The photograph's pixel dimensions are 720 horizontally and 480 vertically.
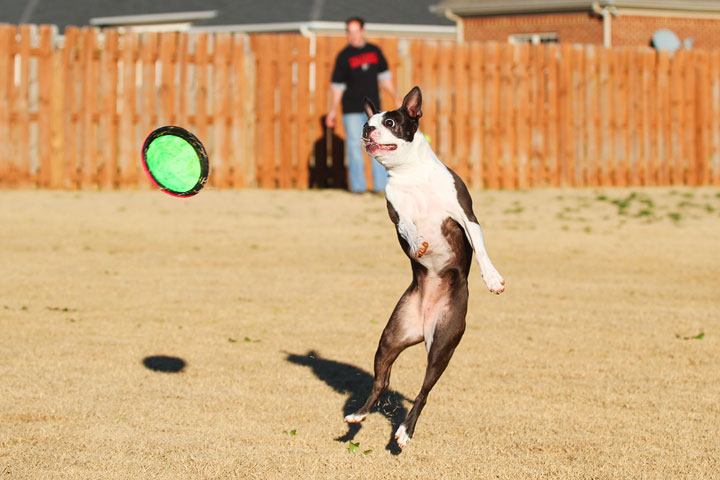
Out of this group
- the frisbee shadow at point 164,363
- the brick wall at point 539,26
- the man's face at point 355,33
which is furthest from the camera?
the brick wall at point 539,26

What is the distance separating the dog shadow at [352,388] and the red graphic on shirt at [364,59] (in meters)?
8.20

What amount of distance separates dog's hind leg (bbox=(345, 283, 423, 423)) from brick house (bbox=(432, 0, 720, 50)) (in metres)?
27.7

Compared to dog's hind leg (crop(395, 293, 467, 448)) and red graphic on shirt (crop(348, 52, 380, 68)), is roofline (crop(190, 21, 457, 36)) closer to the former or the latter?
red graphic on shirt (crop(348, 52, 380, 68))

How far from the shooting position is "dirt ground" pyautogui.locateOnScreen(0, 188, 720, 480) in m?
4.85

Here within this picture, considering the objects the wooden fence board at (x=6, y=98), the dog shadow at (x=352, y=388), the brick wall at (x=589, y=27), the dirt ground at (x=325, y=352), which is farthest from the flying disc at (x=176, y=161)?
the brick wall at (x=589, y=27)

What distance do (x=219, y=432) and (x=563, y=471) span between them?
70.9 inches

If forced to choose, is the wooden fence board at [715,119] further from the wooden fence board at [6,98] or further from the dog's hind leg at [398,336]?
the dog's hind leg at [398,336]

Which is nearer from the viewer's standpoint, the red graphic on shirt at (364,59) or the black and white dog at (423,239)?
the black and white dog at (423,239)

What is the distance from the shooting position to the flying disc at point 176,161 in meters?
4.83

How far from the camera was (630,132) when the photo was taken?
716 inches

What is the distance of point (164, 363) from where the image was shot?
6688 mm

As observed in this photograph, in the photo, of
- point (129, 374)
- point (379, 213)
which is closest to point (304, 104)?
point (379, 213)

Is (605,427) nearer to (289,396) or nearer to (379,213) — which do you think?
(289,396)

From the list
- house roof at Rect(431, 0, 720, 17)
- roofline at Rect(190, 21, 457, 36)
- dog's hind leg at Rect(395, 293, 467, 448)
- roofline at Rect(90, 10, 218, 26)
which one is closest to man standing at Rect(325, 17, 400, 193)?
dog's hind leg at Rect(395, 293, 467, 448)
